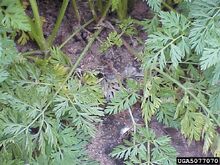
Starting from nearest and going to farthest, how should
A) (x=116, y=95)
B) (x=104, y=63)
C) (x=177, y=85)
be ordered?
(x=116, y=95) → (x=177, y=85) → (x=104, y=63)

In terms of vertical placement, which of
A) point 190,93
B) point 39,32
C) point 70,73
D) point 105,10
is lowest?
point 190,93

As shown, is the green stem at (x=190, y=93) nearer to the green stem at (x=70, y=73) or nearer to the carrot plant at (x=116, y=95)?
the carrot plant at (x=116, y=95)

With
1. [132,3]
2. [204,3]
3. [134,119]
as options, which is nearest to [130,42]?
[132,3]

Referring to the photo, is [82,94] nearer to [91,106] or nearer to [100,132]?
[91,106]

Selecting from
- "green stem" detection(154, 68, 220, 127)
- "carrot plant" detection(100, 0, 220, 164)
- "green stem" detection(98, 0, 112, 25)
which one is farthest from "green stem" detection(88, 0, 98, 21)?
"green stem" detection(154, 68, 220, 127)

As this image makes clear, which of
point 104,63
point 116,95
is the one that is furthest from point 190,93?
point 104,63

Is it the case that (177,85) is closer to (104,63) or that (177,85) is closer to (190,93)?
(190,93)

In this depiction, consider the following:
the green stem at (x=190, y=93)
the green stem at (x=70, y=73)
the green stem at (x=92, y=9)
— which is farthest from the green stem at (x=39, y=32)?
the green stem at (x=190, y=93)

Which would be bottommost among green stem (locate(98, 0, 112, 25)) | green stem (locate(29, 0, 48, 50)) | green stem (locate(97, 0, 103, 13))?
green stem (locate(29, 0, 48, 50))

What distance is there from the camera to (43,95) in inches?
82.7

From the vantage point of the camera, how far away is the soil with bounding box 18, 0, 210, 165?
225cm

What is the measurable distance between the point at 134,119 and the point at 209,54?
0.53m

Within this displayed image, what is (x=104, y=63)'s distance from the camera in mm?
2449

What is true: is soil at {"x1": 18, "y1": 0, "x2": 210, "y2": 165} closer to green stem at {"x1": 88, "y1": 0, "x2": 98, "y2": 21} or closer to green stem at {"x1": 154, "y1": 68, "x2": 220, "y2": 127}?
green stem at {"x1": 88, "y1": 0, "x2": 98, "y2": 21}
